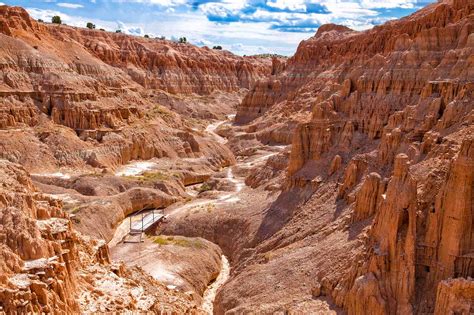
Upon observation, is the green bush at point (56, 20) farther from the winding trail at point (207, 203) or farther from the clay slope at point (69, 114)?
the winding trail at point (207, 203)

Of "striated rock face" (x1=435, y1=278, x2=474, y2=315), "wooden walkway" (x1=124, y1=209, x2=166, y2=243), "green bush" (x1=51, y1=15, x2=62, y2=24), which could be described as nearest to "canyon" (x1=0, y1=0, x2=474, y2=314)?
"striated rock face" (x1=435, y1=278, x2=474, y2=315)

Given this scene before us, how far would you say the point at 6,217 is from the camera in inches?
782

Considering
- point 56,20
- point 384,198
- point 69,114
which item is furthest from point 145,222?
point 56,20

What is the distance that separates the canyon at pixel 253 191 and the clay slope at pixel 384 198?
11 centimetres

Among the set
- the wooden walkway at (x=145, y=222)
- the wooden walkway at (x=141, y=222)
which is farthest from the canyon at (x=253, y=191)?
the wooden walkway at (x=145, y=222)

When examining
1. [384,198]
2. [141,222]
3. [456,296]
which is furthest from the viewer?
[141,222]

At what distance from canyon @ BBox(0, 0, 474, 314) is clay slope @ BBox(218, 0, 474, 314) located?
109mm

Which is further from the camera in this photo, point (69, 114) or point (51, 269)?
point (69, 114)

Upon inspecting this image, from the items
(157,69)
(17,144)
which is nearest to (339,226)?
(17,144)

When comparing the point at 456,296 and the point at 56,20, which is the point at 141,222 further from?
the point at 56,20

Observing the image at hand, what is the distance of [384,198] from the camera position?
88.3 feet

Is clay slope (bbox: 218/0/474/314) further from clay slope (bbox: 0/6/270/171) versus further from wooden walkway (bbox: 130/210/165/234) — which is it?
clay slope (bbox: 0/6/270/171)

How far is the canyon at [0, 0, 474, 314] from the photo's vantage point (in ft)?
75.4

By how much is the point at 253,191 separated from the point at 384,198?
29566 millimetres
